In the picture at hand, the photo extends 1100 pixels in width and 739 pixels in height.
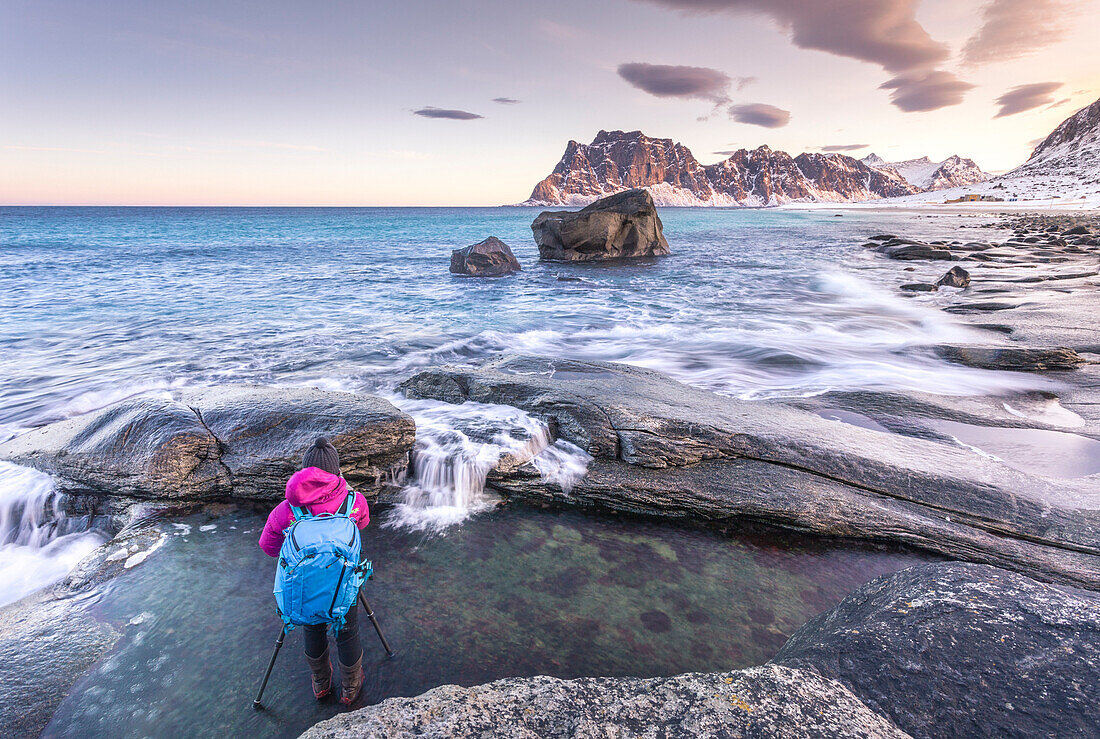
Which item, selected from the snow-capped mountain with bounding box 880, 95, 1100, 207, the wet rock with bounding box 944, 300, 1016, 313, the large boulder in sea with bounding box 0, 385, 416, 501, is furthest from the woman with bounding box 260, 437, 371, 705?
the snow-capped mountain with bounding box 880, 95, 1100, 207

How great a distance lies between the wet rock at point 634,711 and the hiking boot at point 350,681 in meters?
0.84

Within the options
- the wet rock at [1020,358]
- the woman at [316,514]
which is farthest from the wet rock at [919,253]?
the woman at [316,514]

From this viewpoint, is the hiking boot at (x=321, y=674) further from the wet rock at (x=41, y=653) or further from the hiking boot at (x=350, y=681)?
the wet rock at (x=41, y=653)

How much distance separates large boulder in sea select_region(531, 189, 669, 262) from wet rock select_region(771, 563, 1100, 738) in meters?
31.8

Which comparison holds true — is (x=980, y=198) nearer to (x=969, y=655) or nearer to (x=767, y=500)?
(x=767, y=500)

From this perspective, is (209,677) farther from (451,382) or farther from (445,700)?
(451,382)

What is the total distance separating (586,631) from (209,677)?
2872mm

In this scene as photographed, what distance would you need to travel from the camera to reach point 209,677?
359cm

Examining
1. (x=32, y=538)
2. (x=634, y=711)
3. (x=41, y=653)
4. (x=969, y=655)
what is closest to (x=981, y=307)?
(x=969, y=655)

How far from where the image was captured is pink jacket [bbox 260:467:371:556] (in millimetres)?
3256

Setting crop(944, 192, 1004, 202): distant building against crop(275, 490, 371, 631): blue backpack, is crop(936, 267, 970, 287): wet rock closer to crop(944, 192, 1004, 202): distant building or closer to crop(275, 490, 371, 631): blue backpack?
crop(275, 490, 371, 631): blue backpack

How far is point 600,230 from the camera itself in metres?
33.4

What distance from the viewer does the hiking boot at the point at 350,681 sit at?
337cm

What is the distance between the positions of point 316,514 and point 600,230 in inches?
1274
